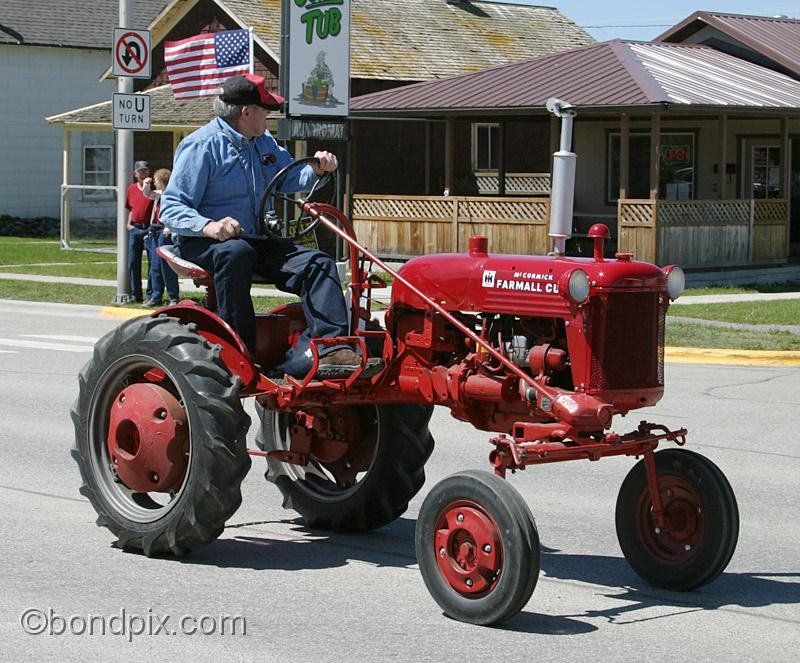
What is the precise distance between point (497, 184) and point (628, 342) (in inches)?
1204

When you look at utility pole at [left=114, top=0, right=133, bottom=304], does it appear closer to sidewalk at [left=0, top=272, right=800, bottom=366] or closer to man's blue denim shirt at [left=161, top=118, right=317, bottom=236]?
sidewalk at [left=0, top=272, right=800, bottom=366]

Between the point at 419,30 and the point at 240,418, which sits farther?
the point at 419,30

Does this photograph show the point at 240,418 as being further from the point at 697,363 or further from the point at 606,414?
the point at 697,363

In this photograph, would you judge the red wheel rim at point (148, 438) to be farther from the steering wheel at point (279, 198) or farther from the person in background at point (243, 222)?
the steering wheel at point (279, 198)

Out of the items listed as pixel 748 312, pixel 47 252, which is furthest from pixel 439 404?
pixel 47 252

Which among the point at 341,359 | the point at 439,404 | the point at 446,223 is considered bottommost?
the point at 439,404

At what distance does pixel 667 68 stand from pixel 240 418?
2277cm

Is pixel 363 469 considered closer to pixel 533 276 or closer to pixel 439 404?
pixel 439 404

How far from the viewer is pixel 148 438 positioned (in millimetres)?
7473

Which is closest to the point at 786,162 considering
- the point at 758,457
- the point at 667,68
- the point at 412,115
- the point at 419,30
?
the point at 667,68

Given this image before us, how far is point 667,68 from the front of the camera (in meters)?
28.6

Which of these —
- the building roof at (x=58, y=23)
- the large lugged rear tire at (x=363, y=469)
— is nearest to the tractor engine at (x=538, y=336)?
the large lugged rear tire at (x=363, y=469)

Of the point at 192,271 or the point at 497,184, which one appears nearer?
the point at 192,271

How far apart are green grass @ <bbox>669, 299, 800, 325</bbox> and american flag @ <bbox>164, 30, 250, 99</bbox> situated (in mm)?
13270
